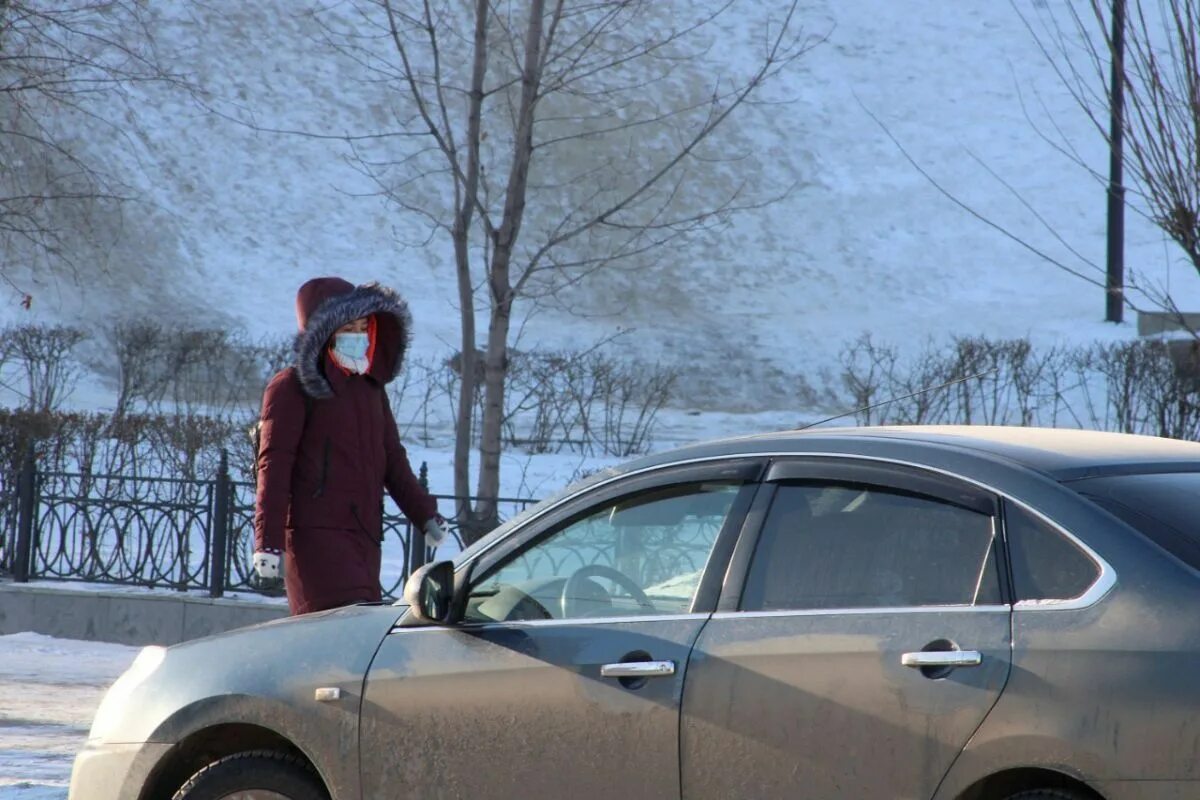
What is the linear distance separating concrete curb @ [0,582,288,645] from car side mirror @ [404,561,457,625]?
534 centimetres

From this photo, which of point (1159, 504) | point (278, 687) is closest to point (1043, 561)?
point (1159, 504)

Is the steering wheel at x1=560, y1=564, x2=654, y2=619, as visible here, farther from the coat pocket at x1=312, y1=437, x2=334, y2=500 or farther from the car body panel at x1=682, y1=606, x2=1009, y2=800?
the coat pocket at x1=312, y1=437, x2=334, y2=500

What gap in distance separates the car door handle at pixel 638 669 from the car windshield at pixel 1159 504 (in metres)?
0.90

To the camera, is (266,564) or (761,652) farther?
(266,564)

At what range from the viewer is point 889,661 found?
302 centimetres

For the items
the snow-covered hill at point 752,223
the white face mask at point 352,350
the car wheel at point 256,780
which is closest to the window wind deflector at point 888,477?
the car wheel at point 256,780

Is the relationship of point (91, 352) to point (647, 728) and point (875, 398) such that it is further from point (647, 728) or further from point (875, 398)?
point (647, 728)

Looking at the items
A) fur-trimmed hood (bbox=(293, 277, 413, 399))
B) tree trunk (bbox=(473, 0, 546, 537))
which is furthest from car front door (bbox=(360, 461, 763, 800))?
tree trunk (bbox=(473, 0, 546, 537))

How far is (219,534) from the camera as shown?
909 cm

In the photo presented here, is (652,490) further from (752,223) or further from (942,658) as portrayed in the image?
(752,223)

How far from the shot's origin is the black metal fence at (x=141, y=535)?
9242 mm

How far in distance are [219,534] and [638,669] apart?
618cm

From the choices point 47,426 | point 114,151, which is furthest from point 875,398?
point 114,151

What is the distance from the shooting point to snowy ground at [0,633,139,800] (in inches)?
227
